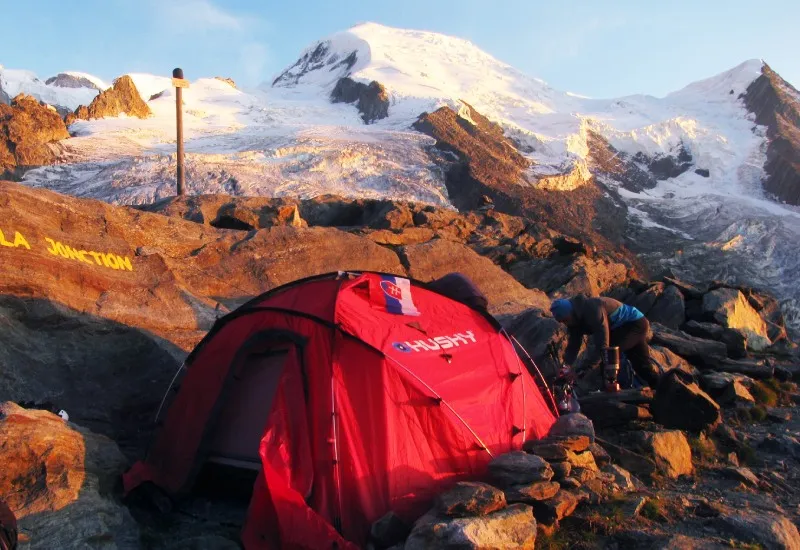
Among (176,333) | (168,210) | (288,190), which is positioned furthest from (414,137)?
(176,333)

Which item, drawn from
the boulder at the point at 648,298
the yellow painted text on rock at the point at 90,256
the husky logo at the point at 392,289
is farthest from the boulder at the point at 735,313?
the yellow painted text on rock at the point at 90,256

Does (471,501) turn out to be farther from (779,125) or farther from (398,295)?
(779,125)

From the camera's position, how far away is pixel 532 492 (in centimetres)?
501

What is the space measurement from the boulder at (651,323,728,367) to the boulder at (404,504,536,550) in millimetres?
7545

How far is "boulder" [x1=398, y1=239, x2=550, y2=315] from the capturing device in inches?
516

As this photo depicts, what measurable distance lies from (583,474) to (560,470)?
21cm

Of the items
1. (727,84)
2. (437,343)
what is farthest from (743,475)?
(727,84)

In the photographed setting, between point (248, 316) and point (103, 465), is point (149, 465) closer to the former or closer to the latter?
point (103, 465)

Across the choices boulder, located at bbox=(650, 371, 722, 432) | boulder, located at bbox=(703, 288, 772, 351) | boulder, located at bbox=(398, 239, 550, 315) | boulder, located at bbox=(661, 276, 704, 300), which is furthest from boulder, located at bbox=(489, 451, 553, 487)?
boulder, located at bbox=(661, 276, 704, 300)

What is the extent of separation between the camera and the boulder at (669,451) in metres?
6.52

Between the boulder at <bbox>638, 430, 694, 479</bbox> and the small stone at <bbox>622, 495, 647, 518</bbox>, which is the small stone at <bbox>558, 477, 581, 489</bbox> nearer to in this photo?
the small stone at <bbox>622, 495, 647, 518</bbox>

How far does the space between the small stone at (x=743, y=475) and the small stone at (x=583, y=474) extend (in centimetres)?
177

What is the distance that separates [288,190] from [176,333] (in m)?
32.8

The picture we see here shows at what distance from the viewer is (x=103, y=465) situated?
18.8 ft
